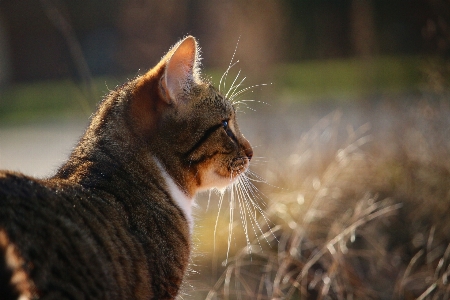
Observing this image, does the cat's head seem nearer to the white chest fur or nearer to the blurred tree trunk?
the white chest fur

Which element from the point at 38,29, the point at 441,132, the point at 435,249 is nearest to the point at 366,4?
the point at 441,132

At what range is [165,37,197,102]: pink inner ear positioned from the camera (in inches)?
104

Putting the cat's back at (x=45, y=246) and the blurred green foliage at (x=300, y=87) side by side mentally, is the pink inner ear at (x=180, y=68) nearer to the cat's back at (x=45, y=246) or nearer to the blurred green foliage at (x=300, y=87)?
the cat's back at (x=45, y=246)

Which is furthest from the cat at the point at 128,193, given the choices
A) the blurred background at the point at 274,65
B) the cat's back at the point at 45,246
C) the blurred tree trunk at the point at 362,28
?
the blurred tree trunk at the point at 362,28

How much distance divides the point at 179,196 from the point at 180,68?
573 millimetres

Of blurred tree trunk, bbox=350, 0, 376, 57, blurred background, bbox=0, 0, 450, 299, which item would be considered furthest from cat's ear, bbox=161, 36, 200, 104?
blurred tree trunk, bbox=350, 0, 376, 57

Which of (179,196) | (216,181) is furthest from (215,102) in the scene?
(179,196)

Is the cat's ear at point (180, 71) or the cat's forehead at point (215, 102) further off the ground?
the cat's ear at point (180, 71)

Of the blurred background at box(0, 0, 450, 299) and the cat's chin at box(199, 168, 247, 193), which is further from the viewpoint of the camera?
the blurred background at box(0, 0, 450, 299)

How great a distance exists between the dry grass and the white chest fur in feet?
1.47

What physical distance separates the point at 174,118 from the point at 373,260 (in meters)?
1.73

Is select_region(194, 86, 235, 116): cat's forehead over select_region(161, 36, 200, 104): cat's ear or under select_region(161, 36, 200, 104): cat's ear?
under

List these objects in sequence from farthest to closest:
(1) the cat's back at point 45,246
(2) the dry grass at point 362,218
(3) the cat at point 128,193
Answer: (2) the dry grass at point 362,218 < (3) the cat at point 128,193 < (1) the cat's back at point 45,246

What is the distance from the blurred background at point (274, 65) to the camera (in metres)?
4.57
